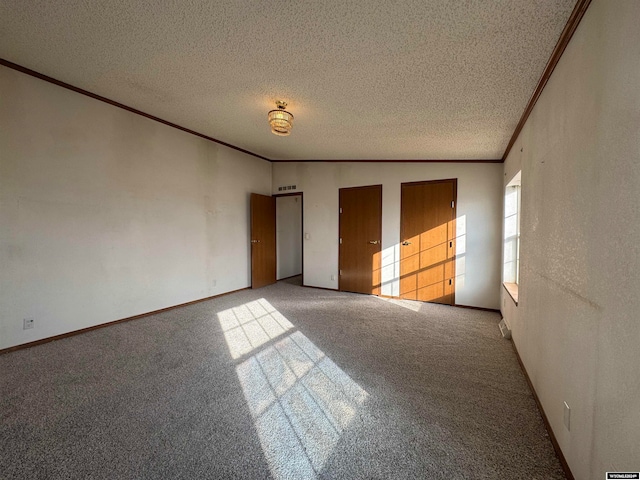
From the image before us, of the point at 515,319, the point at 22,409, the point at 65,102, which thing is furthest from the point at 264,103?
the point at 515,319

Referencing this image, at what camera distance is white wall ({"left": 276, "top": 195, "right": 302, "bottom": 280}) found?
22.0 feet

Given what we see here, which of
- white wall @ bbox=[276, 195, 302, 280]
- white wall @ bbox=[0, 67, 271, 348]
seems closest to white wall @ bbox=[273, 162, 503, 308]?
white wall @ bbox=[276, 195, 302, 280]

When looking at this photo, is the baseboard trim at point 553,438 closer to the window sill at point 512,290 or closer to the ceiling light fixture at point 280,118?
the window sill at point 512,290

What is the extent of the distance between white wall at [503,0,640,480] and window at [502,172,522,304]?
2016mm

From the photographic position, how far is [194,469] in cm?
140

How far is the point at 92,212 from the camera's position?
321cm

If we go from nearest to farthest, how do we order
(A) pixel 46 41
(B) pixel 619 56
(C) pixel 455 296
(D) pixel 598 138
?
(B) pixel 619 56
(D) pixel 598 138
(A) pixel 46 41
(C) pixel 455 296

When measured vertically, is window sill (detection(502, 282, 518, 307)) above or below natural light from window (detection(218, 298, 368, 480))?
above

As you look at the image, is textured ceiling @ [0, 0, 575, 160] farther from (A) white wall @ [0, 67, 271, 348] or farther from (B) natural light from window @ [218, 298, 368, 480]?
(B) natural light from window @ [218, 298, 368, 480]

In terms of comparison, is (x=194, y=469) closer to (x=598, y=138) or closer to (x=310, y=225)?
(x=598, y=138)

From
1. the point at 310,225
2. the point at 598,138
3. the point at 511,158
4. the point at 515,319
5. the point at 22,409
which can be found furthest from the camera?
the point at 310,225

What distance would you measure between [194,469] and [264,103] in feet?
9.92

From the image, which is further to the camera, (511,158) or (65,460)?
(511,158)

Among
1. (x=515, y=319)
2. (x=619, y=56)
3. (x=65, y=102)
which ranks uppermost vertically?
(x=65, y=102)
